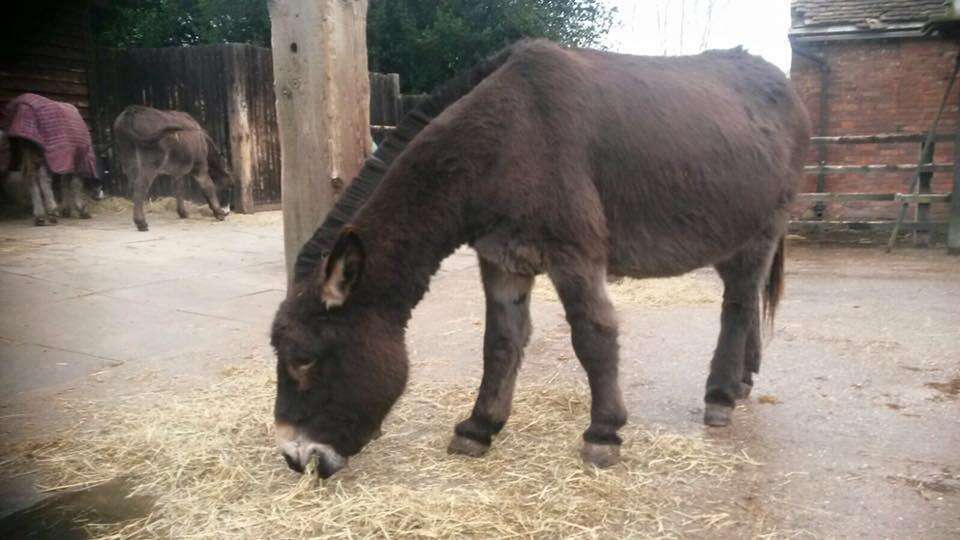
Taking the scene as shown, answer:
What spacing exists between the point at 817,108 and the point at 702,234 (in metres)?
10.1

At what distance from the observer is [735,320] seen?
3.71 m

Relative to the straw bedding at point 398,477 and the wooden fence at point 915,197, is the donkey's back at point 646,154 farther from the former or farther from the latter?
the wooden fence at point 915,197

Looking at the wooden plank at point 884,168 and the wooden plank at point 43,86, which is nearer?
the wooden plank at point 884,168

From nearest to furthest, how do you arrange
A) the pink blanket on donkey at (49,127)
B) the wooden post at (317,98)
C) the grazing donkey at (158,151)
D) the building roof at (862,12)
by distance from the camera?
1. the wooden post at (317,98)
2. the pink blanket on donkey at (49,127)
3. the grazing donkey at (158,151)
4. the building roof at (862,12)

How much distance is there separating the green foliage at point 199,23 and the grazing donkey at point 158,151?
6426 mm

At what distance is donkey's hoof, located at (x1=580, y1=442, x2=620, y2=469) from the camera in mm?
3037

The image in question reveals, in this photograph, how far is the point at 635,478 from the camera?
2.95m

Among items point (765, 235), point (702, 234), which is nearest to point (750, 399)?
point (765, 235)

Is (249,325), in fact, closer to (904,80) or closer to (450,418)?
(450,418)

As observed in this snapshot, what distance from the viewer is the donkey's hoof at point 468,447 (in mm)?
3217

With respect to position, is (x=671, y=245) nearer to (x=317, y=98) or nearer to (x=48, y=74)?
(x=317, y=98)

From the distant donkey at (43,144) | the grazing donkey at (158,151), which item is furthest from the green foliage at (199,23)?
the distant donkey at (43,144)

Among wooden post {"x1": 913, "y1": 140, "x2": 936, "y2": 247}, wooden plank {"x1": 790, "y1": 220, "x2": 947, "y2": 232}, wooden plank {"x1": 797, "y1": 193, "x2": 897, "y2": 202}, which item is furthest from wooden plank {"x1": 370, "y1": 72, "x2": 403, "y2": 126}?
wooden post {"x1": 913, "y1": 140, "x2": 936, "y2": 247}

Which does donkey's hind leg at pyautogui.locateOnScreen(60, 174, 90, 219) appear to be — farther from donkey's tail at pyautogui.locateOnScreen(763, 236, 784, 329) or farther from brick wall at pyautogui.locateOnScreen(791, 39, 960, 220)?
brick wall at pyautogui.locateOnScreen(791, 39, 960, 220)
